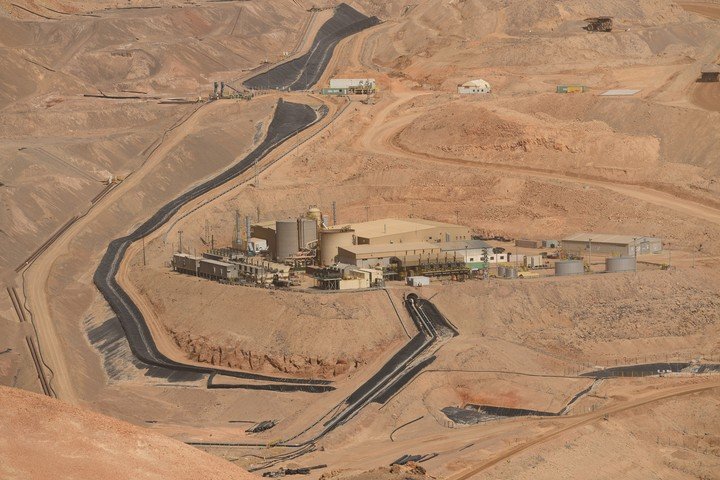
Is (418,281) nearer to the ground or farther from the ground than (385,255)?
nearer to the ground

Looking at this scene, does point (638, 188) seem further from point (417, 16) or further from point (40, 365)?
point (417, 16)

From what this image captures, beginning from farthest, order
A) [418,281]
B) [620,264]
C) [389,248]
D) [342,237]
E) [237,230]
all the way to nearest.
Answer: [237,230] → [342,237] → [389,248] → [620,264] → [418,281]

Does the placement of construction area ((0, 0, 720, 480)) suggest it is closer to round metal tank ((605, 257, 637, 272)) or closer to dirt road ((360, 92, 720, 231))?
round metal tank ((605, 257, 637, 272))

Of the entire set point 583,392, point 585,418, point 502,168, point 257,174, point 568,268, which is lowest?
point 585,418

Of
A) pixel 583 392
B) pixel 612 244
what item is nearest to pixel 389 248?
pixel 612 244

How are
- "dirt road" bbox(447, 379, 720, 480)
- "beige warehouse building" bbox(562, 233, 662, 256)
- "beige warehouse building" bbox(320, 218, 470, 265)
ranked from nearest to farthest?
"dirt road" bbox(447, 379, 720, 480) → "beige warehouse building" bbox(320, 218, 470, 265) → "beige warehouse building" bbox(562, 233, 662, 256)

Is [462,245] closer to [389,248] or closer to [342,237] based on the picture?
[389,248]

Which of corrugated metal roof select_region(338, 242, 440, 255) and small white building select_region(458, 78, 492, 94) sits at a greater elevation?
small white building select_region(458, 78, 492, 94)

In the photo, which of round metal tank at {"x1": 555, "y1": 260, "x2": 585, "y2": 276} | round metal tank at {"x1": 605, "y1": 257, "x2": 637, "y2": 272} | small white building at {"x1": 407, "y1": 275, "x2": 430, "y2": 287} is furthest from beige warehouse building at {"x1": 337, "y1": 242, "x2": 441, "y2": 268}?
round metal tank at {"x1": 605, "y1": 257, "x2": 637, "y2": 272}
